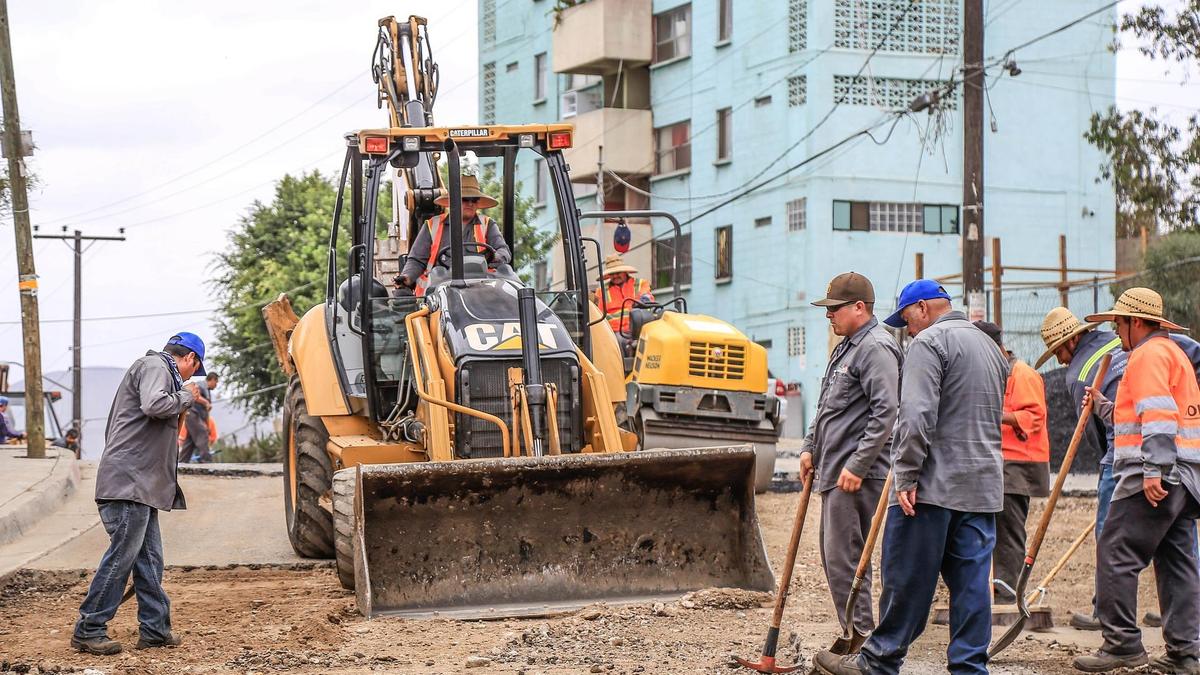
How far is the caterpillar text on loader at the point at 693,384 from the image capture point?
50.7 ft

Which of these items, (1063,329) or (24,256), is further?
(24,256)

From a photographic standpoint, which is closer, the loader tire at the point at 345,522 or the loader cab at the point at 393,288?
the loader tire at the point at 345,522

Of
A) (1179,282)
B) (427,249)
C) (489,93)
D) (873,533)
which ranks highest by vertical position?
(489,93)

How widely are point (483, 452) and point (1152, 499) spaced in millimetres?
4178

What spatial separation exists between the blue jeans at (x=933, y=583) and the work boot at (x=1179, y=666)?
1343 millimetres

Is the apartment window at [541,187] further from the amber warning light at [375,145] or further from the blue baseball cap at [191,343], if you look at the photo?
the blue baseball cap at [191,343]

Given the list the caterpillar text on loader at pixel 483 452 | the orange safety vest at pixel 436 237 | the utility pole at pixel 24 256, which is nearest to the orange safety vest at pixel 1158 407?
the caterpillar text on loader at pixel 483 452

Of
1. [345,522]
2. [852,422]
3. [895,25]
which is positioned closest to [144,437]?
[345,522]

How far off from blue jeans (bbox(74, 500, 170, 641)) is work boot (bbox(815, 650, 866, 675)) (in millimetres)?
3581

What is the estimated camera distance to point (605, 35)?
37969 mm

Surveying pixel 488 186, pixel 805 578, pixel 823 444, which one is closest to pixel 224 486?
pixel 805 578

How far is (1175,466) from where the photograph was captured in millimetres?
7652

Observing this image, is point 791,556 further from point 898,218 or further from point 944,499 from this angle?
point 898,218

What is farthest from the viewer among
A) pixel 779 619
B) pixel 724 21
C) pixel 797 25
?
pixel 724 21
